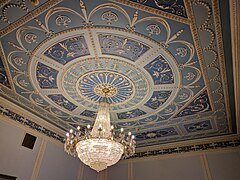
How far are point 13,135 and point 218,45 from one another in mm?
4918

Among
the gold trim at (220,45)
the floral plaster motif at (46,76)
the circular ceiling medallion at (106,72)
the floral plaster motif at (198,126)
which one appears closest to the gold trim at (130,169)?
the floral plaster motif at (198,126)

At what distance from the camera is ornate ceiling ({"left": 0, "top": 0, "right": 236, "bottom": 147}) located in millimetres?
2557

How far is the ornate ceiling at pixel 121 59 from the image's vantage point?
256 cm

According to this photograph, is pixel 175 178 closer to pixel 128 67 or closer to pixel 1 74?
pixel 128 67

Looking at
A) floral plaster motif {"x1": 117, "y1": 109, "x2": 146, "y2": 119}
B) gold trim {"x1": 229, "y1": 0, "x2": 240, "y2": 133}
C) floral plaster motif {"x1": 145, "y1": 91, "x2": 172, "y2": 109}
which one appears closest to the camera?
gold trim {"x1": 229, "y1": 0, "x2": 240, "y2": 133}

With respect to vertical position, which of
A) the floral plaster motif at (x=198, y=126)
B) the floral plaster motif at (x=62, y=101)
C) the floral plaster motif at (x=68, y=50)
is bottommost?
the floral plaster motif at (x=198, y=126)

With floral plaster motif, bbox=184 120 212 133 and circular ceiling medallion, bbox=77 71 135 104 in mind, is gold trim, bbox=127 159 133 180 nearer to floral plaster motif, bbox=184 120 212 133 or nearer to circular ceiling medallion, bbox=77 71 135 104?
floral plaster motif, bbox=184 120 212 133

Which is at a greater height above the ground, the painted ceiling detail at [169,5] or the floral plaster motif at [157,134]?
the painted ceiling detail at [169,5]

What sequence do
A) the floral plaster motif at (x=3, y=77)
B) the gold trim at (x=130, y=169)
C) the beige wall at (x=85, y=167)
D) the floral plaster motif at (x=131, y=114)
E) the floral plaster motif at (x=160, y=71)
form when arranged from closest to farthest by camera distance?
1. the floral plaster motif at (x=160, y=71)
2. the floral plaster motif at (x=3, y=77)
3. the beige wall at (x=85, y=167)
4. the floral plaster motif at (x=131, y=114)
5. the gold trim at (x=130, y=169)

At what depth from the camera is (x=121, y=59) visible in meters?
3.32

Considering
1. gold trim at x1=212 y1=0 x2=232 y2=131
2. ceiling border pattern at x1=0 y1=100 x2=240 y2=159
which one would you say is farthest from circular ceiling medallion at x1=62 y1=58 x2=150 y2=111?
ceiling border pattern at x1=0 y1=100 x2=240 y2=159

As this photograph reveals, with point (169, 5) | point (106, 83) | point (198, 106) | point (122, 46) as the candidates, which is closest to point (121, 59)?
point (122, 46)

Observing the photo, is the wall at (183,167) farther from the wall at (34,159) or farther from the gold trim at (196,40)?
the gold trim at (196,40)

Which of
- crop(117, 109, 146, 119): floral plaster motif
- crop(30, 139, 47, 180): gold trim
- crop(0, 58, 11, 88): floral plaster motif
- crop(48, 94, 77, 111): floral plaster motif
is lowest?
crop(30, 139, 47, 180): gold trim
